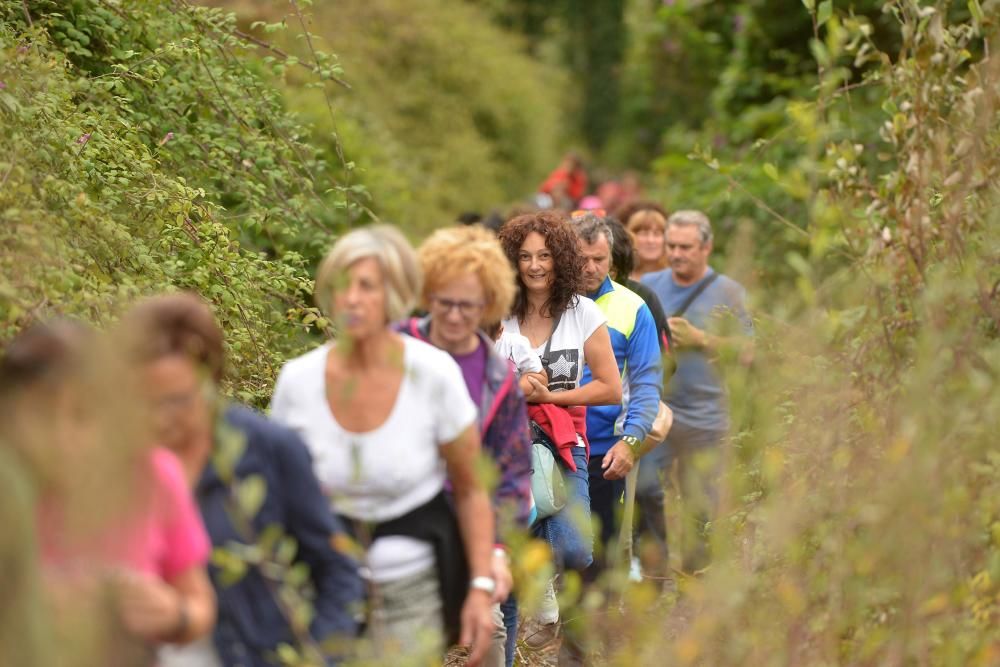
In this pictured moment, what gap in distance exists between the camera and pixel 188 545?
3.00 m

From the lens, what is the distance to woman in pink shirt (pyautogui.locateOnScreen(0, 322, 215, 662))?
2564 mm

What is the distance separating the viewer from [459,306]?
4.24 metres

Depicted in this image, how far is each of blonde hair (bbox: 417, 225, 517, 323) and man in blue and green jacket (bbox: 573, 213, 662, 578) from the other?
2059mm

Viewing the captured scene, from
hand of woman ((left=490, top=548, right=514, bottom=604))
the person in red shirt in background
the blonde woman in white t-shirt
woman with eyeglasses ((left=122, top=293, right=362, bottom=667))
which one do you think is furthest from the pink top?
the person in red shirt in background

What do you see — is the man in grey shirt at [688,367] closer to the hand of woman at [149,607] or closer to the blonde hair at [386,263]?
the blonde hair at [386,263]

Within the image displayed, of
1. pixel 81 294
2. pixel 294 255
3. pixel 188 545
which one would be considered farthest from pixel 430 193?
pixel 188 545

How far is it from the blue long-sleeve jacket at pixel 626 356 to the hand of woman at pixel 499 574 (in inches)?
94.6

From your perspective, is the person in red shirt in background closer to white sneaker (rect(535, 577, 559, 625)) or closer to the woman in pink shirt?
white sneaker (rect(535, 577, 559, 625))

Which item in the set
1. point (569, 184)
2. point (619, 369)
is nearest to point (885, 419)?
point (619, 369)

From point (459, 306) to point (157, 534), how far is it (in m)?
1.51

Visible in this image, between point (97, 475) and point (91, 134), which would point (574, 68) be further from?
point (97, 475)

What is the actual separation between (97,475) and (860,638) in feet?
7.91

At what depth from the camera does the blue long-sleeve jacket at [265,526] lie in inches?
131

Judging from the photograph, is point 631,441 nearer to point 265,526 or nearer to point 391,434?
point 391,434
